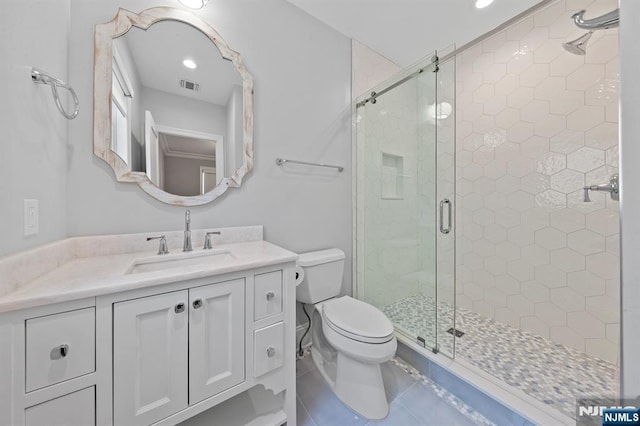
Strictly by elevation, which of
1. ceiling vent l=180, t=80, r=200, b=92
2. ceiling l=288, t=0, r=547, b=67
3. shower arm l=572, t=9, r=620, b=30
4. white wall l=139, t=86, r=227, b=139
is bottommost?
shower arm l=572, t=9, r=620, b=30

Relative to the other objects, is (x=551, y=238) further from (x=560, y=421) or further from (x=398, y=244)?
(x=560, y=421)

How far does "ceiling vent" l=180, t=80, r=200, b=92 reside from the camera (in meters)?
1.22

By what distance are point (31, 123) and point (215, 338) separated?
97cm

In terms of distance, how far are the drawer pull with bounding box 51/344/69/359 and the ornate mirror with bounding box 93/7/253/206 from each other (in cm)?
71

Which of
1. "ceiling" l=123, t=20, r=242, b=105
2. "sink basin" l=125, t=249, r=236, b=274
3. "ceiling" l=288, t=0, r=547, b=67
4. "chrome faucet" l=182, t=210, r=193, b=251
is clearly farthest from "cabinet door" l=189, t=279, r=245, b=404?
"ceiling" l=288, t=0, r=547, b=67

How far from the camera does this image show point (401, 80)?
168cm

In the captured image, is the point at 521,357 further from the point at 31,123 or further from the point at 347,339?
the point at 31,123

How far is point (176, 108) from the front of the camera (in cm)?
121

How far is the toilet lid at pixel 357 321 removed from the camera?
111 cm

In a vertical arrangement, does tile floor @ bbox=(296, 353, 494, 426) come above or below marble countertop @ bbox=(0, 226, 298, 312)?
below

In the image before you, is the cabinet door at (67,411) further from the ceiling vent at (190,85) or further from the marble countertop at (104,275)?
the ceiling vent at (190,85)

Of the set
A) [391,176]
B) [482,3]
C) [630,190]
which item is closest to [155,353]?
[630,190]

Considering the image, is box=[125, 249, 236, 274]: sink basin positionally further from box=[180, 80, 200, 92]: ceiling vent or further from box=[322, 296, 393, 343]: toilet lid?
box=[180, 80, 200, 92]: ceiling vent

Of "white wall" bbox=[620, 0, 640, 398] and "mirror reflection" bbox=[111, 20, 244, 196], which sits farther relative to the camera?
"mirror reflection" bbox=[111, 20, 244, 196]
